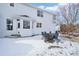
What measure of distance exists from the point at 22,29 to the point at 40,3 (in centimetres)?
38

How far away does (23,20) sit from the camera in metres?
2.37

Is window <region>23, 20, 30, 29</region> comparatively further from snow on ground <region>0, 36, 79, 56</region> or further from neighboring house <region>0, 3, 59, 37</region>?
snow on ground <region>0, 36, 79, 56</region>

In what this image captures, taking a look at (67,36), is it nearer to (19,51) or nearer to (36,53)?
(36,53)

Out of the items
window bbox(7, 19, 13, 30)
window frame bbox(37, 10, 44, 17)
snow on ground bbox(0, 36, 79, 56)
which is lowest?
snow on ground bbox(0, 36, 79, 56)

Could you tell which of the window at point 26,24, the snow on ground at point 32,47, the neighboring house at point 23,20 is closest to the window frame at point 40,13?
the neighboring house at point 23,20

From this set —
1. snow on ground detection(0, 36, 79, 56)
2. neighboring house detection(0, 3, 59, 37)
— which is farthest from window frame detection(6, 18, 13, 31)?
snow on ground detection(0, 36, 79, 56)

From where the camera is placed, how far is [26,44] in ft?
7.77

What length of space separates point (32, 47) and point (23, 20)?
0.34 metres

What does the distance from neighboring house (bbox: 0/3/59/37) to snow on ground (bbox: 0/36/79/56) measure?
3.3 inches

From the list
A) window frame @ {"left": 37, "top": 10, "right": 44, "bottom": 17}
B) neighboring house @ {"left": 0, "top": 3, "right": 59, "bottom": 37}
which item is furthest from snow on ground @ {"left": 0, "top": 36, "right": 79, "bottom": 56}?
window frame @ {"left": 37, "top": 10, "right": 44, "bottom": 17}

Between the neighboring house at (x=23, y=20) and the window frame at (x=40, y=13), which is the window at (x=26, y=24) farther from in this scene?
the window frame at (x=40, y=13)

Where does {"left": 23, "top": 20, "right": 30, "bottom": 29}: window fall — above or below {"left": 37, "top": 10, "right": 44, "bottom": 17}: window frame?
below

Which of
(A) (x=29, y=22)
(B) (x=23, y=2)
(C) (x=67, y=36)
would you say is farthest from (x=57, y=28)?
(B) (x=23, y=2)

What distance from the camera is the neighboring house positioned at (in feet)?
7.73
